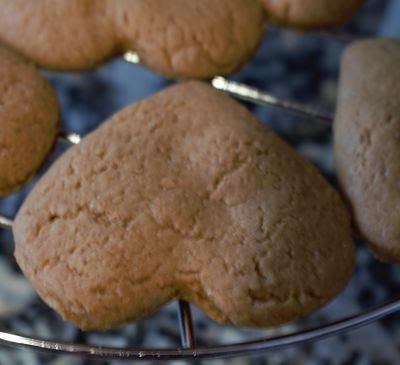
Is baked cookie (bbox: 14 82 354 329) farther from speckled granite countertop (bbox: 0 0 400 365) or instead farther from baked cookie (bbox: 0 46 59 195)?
speckled granite countertop (bbox: 0 0 400 365)

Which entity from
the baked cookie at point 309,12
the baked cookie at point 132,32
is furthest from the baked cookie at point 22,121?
the baked cookie at point 309,12

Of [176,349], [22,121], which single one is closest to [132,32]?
[22,121]

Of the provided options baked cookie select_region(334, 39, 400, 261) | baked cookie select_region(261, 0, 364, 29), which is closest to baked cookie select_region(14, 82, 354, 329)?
baked cookie select_region(334, 39, 400, 261)

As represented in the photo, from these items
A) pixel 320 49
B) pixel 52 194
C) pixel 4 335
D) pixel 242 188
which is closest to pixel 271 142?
pixel 242 188

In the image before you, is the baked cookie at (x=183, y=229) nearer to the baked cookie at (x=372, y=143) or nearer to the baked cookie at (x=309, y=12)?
the baked cookie at (x=372, y=143)

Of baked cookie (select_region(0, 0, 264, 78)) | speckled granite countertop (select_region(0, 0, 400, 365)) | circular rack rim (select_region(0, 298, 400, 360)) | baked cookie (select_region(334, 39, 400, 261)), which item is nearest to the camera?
circular rack rim (select_region(0, 298, 400, 360))

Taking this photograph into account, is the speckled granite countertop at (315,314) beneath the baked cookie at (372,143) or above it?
beneath

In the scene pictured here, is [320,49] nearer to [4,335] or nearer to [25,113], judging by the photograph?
[25,113]
